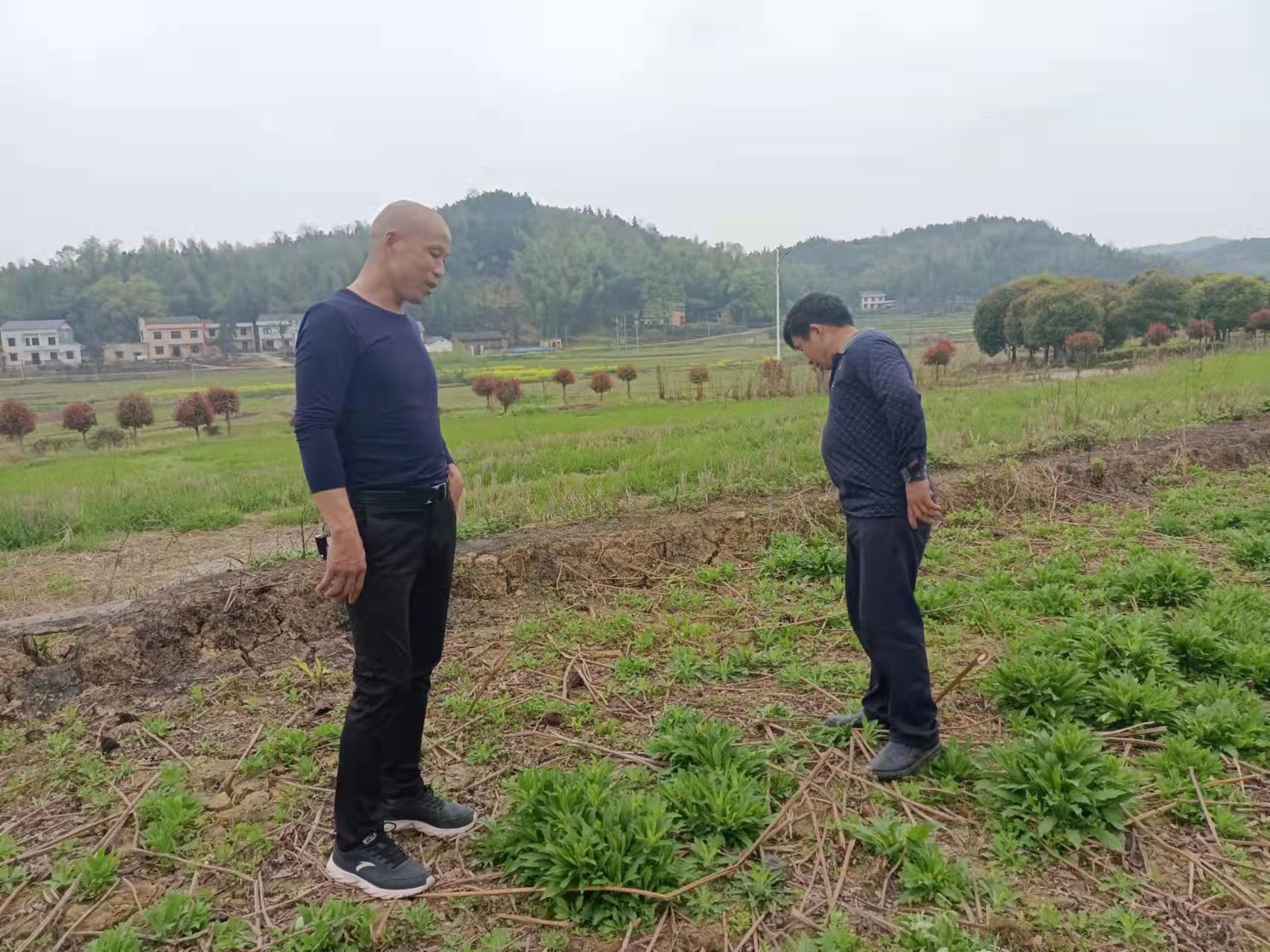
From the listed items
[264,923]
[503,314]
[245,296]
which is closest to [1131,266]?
[503,314]

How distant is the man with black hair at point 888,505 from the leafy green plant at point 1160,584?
91.2 inches

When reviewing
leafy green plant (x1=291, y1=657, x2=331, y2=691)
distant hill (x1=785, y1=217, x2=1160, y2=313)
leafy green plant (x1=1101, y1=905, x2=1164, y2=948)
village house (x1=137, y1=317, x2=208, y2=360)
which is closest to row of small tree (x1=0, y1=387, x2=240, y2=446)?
leafy green plant (x1=291, y1=657, x2=331, y2=691)

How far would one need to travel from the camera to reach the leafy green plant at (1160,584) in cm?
471

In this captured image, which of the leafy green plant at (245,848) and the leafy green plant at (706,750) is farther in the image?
the leafy green plant at (706,750)

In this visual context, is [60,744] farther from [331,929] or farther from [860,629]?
[860,629]

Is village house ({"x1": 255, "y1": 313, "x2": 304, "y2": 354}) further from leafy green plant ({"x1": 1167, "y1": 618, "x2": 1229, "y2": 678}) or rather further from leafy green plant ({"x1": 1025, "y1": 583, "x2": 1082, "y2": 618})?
leafy green plant ({"x1": 1167, "y1": 618, "x2": 1229, "y2": 678})

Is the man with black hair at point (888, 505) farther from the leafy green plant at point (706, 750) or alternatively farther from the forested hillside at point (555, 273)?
the forested hillside at point (555, 273)

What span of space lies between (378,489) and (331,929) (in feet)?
4.14

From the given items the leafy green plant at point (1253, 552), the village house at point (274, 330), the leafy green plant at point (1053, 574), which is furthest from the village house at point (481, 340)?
the leafy green plant at point (1253, 552)

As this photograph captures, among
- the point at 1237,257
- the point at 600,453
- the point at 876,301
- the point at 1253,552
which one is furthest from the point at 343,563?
the point at 1237,257

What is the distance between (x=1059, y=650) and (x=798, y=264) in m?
80.7

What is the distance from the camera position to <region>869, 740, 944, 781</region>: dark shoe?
3.06m

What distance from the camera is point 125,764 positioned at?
11.1ft

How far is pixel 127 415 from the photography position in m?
24.0
